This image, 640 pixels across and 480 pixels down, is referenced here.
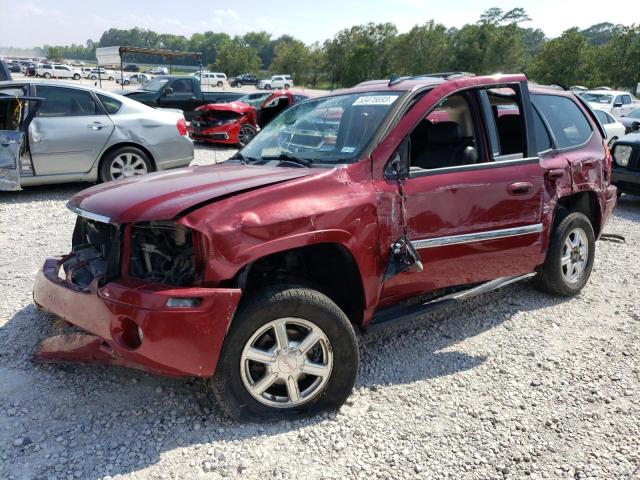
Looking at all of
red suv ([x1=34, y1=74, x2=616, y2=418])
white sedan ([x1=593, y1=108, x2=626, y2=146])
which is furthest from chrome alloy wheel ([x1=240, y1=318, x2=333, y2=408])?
white sedan ([x1=593, y1=108, x2=626, y2=146])

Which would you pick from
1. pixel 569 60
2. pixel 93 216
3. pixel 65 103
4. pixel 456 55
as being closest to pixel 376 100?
pixel 93 216

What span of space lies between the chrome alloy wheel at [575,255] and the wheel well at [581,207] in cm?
18

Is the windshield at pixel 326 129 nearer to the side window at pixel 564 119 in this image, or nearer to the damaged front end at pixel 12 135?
the side window at pixel 564 119

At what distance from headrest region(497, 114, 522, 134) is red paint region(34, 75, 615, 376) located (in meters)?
0.26

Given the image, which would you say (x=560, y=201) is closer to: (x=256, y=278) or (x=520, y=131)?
(x=520, y=131)

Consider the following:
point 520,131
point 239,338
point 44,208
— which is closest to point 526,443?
point 239,338

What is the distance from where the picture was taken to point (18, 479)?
92.6 inches

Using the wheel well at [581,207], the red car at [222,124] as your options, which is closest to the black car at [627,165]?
the wheel well at [581,207]

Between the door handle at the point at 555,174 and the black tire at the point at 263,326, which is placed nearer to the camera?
the black tire at the point at 263,326

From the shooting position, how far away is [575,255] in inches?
181

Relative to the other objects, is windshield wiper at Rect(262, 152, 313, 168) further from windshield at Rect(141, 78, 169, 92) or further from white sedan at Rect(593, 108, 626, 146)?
white sedan at Rect(593, 108, 626, 146)

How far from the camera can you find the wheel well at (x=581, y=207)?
14.6 feet

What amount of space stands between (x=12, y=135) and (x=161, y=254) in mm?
4414

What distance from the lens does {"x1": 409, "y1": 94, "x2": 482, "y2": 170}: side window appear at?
3664mm
